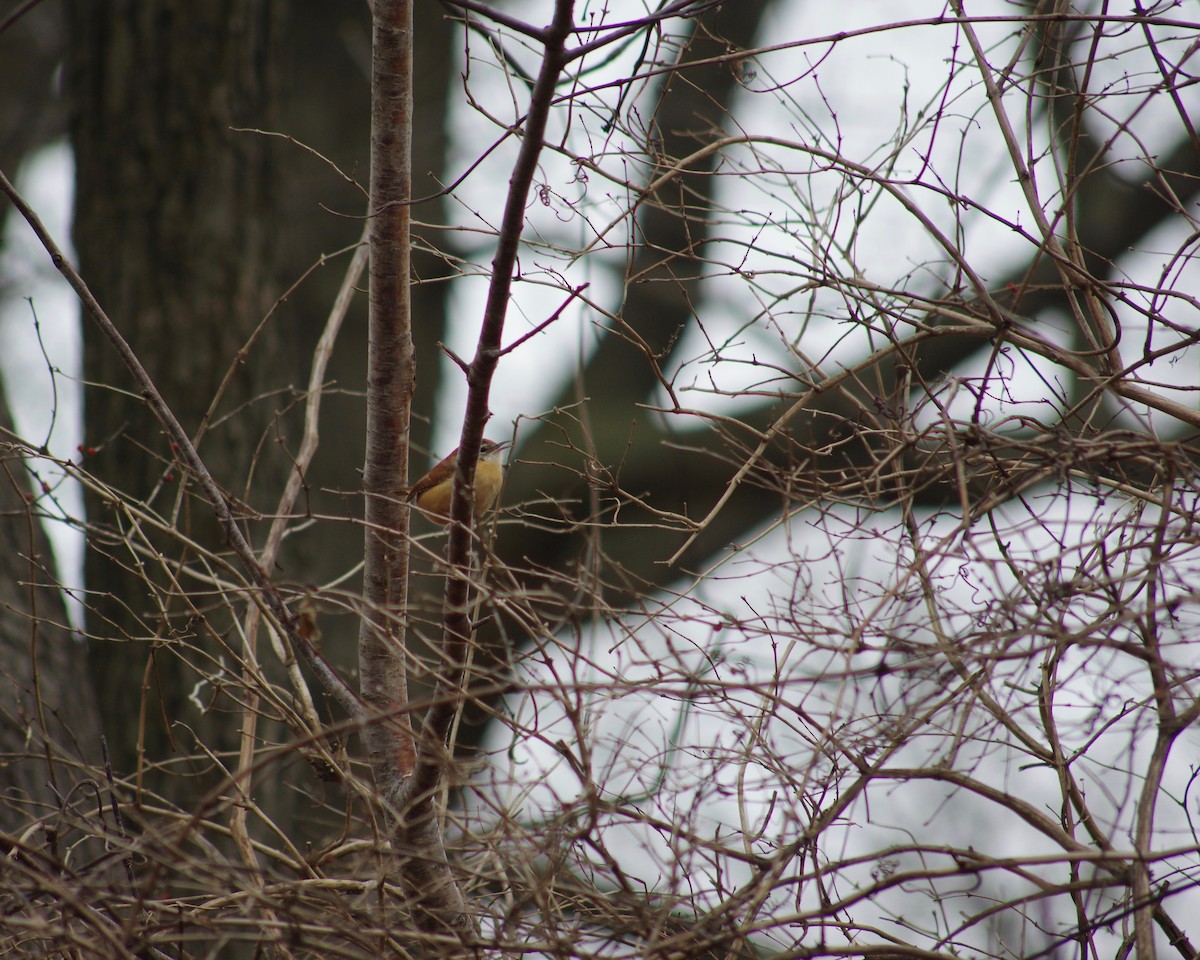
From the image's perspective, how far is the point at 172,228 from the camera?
15.4ft

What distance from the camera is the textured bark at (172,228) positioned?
4.51 m

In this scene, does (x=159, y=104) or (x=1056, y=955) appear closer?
(x=1056, y=955)

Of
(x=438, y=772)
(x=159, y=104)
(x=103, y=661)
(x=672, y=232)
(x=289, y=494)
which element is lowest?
(x=438, y=772)

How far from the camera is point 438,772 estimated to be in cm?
248

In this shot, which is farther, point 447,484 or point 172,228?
point 172,228

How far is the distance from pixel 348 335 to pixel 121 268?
8.13ft

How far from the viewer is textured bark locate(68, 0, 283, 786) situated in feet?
14.8

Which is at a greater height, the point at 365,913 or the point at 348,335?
the point at 348,335

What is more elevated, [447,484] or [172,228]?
[172,228]

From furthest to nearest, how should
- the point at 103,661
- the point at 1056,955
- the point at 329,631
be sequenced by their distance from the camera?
the point at 329,631
the point at 103,661
the point at 1056,955

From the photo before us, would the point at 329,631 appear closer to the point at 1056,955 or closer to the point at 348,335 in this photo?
the point at 348,335

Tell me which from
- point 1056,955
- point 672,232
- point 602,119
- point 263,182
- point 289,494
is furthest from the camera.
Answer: point 672,232

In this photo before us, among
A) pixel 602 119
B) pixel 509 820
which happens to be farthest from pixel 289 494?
pixel 509 820

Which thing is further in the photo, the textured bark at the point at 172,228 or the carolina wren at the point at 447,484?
the textured bark at the point at 172,228
